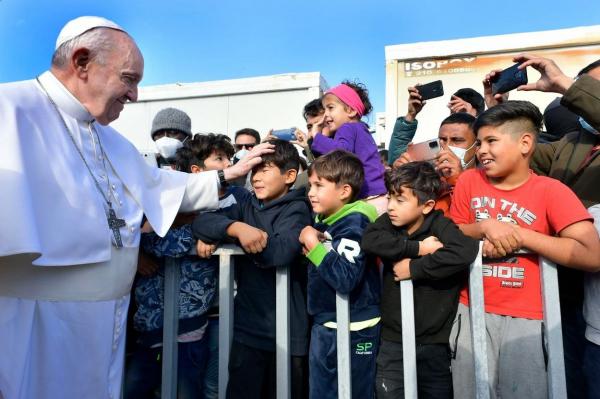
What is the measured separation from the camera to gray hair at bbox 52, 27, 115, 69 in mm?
1895

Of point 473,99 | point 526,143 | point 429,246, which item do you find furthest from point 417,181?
point 473,99

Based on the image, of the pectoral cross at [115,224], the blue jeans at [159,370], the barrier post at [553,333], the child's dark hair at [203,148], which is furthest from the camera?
the child's dark hair at [203,148]

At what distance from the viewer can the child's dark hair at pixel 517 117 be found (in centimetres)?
215

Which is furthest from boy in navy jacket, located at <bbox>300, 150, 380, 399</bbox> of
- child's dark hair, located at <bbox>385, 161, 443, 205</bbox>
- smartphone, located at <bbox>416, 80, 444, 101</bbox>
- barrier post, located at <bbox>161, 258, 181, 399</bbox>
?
smartphone, located at <bbox>416, 80, 444, 101</bbox>

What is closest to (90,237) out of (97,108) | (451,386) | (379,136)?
(97,108)

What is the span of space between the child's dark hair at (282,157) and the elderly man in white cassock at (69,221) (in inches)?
28.9

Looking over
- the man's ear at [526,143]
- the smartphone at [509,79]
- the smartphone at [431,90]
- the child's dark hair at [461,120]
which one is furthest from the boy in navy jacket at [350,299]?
the smartphone at [431,90]

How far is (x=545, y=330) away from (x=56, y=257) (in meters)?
2.07

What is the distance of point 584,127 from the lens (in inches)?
91.0

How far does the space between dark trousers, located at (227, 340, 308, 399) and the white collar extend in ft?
4.67

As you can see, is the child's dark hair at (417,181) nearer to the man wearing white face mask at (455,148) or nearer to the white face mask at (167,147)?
the man wearing white face mask at (455,148)

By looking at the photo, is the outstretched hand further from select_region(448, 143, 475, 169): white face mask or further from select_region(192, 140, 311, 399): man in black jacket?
select_region(448, 143, 475, 169): white face mask

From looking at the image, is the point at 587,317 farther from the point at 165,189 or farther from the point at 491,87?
the point at 165,189

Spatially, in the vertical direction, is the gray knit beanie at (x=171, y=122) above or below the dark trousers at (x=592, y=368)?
above
